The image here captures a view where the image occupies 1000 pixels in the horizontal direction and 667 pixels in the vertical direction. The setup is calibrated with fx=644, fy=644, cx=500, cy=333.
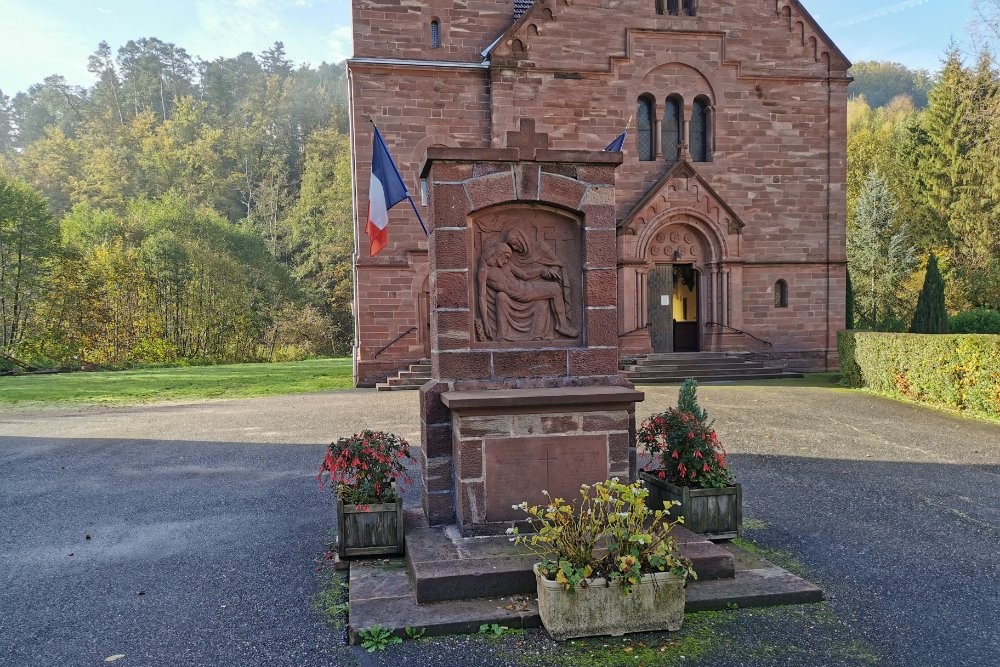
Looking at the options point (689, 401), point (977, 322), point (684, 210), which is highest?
point (684, 210)

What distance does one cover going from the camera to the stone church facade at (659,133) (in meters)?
17.8

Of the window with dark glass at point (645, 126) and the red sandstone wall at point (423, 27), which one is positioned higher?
the red sandstone wall at point (423, 27)

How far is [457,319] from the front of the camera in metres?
5.03

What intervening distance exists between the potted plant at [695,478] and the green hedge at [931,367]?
28.3 ft

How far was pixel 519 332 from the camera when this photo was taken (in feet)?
17.1

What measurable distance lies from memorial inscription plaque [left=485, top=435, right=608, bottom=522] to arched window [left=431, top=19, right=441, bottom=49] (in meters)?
16.0

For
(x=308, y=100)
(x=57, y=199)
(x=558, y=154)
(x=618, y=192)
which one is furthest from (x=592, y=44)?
(x=308, y=100)

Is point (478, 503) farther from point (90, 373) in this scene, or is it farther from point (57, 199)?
point (57, 199)

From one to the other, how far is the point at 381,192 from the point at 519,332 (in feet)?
24.2

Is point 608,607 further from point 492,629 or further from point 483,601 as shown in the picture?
point 483,601

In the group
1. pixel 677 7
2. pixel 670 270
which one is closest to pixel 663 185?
pixel 670 270

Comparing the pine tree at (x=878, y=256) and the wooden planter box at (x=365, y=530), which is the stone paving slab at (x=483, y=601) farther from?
the pine tree at (x=878, y=256)

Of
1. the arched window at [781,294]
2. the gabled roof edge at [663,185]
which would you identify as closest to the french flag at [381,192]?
the gabled roof edge at [663,185]

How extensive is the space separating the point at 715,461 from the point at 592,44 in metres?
16.2
